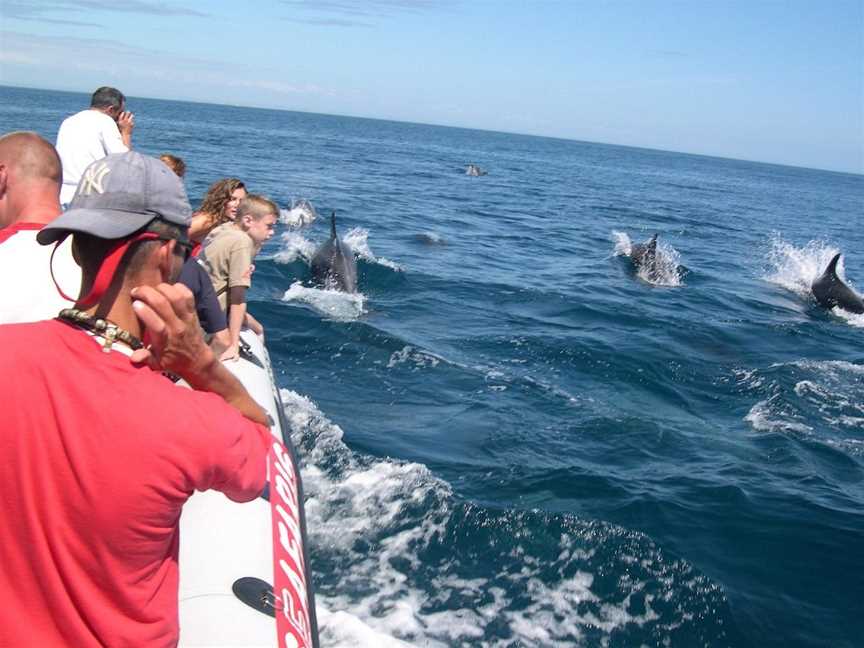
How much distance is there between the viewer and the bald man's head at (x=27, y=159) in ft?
12.2

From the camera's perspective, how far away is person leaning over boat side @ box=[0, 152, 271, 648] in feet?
5.85

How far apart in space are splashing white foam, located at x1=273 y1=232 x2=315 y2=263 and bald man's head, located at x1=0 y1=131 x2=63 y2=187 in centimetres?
1107

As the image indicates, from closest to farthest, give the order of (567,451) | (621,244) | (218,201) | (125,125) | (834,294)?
(218,201), (125,125), (567,451), (834,294), (621,244)

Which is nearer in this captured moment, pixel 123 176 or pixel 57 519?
pixel 57 519

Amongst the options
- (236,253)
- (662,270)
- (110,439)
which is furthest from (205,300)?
(662,270)

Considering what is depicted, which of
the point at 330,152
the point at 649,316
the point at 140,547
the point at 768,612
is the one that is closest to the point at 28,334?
the point at 140,547

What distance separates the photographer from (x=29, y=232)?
3.21m

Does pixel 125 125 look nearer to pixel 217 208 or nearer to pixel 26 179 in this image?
pixel 217 208

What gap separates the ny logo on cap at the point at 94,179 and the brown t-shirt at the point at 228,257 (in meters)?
3.60

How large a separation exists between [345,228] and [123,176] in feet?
Result: 61.0

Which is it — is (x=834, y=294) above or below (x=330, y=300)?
above

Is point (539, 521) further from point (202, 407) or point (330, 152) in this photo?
point (330, 152)

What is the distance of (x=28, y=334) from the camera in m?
1.84

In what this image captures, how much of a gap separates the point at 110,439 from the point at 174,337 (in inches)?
13.7
